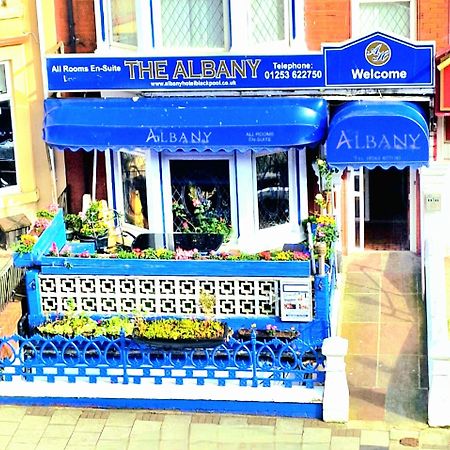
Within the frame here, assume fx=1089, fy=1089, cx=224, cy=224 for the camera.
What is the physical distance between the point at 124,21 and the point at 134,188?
264 centimetres

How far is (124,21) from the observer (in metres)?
16.6

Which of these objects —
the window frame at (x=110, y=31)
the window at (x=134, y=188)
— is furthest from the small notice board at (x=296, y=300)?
the window frame at (x=110, y=31)

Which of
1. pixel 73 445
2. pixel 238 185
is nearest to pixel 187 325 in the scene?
pixel 73 445

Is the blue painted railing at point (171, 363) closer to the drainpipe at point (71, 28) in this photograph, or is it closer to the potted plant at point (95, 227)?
the potted plant at point (95, 227)

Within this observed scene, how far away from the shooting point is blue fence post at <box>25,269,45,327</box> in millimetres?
14930

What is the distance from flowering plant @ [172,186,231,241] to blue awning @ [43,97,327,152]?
130 cm

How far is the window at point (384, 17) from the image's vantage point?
16.3 metres

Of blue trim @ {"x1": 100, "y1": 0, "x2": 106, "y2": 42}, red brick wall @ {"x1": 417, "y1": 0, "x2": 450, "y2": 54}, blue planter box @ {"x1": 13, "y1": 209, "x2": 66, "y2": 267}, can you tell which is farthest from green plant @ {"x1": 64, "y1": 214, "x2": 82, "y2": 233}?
red brick wall @ {"x1": 417, "y1": 0, "x2": 450, "y2": 54}

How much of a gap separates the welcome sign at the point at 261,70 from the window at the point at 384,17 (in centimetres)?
98

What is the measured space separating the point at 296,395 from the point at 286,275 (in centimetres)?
168

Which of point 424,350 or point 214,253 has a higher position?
point 214,253

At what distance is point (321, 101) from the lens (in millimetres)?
15727

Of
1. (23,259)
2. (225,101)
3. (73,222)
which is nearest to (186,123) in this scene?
(225,101)

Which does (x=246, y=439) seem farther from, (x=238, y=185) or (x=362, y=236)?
(x=362, y=236)
